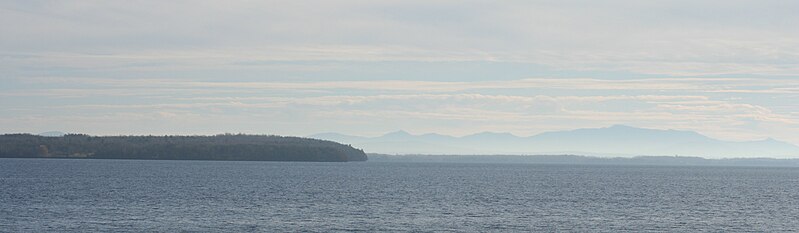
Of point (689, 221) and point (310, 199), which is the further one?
point (310, 199)

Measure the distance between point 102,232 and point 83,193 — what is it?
134ft

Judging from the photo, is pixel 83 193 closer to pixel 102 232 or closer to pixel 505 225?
pixel 102 232

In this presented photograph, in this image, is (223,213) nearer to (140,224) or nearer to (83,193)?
(140,224)

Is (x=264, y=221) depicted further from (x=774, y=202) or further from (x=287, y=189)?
(x=774, y=202)

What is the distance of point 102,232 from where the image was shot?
6794 cm

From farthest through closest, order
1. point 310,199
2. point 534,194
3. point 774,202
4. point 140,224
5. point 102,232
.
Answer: point 534,194 < point 774,202 < point 310,199 < point 140,224 < point 102,232

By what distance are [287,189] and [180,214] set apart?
4092 cm

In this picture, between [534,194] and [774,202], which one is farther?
[534,194]

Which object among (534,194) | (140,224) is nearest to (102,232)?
(140,224)

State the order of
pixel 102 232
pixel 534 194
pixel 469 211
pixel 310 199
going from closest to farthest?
1. pixel 102 232
2. pixel 469 211
3. pixel 310 199
4. pixel 534 194

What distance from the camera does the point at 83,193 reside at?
107 metres

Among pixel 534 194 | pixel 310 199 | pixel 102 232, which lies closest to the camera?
pixel 102 232

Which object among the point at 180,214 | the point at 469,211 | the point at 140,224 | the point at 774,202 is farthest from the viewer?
the point at 774,202

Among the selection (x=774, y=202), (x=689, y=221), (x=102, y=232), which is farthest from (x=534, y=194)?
(x=102, y=232)
